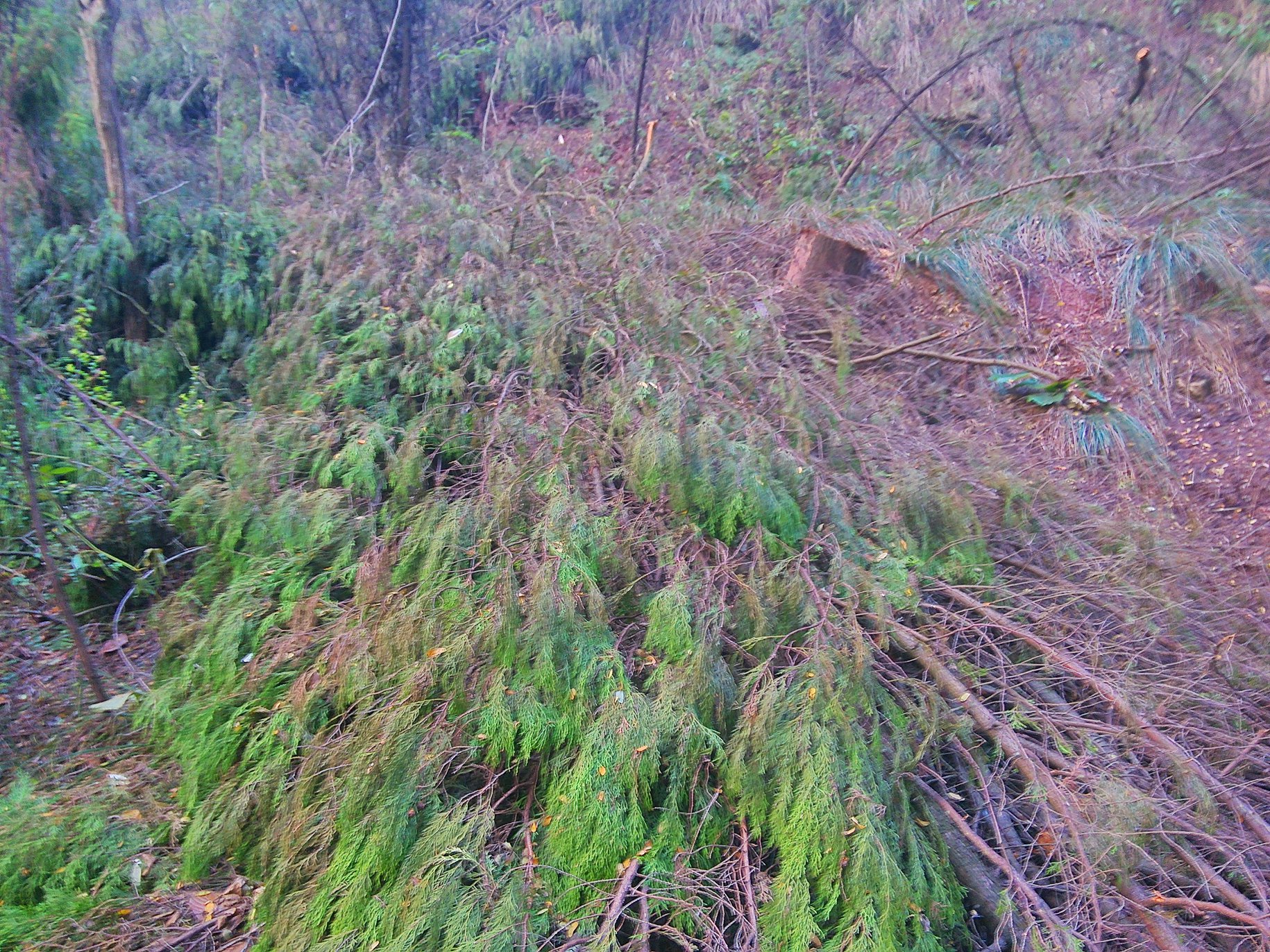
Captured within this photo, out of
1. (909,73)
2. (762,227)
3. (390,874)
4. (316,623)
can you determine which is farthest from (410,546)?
(909,73)

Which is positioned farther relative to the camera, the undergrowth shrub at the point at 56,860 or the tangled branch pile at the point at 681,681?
the undergrowth shrub at the point at 56,860

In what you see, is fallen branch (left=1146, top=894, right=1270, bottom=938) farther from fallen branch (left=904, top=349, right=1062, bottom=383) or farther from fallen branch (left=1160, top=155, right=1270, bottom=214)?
fallen branch (left=1160, top=155, right=1270, bottom=214)

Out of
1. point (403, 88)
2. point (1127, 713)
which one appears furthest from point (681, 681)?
point (403, 88)

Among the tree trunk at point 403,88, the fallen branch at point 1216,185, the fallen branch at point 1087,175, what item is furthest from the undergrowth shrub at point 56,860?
the fallen branch at point 1216,185

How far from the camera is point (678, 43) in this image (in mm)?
10164

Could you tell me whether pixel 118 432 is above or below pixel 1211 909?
above

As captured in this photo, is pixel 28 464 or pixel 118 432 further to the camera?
pixel 118 432

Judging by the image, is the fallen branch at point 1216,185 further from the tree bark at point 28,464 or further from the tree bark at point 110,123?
the tree bark at point 110,123

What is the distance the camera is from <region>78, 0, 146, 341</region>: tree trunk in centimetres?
582

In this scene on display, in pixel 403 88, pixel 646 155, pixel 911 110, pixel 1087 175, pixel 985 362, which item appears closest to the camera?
pixel 985 362

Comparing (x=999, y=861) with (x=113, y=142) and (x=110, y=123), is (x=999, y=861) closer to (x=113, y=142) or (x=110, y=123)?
(x=113, y=142)

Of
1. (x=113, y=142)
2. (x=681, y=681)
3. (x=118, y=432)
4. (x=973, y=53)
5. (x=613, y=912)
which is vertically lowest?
(x=613, y=912)

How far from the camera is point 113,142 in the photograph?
602cm

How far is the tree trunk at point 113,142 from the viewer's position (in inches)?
229
